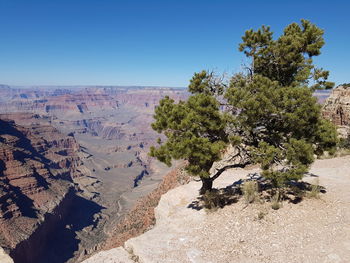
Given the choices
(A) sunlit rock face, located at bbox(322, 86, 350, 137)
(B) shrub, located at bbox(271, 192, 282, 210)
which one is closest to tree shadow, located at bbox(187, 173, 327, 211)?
(B) shrub, located at bbox(271, 192, 282, 210)

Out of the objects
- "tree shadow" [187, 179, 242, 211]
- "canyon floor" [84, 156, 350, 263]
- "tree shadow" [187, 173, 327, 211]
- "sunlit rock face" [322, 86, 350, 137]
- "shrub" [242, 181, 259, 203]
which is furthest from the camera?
"sunlit rock face" [322, 86, 350, 137]

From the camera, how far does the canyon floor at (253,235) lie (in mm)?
9836

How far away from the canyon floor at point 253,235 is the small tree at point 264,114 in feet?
6.31

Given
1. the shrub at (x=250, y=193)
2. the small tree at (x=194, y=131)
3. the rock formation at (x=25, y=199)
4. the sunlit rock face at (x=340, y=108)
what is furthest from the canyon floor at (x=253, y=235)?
the rock formation at (x=25, y=199)

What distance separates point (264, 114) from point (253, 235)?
525cm

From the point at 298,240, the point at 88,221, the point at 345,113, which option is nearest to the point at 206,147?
the point at 298,240

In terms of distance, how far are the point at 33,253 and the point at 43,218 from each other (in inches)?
547

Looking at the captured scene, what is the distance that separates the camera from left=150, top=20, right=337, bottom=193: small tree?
11.5 metres

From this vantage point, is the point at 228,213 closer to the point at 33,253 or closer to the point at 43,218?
the point at 33,253

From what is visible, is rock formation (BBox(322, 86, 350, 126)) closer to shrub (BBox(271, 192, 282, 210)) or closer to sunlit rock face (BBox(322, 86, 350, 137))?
sunlit rock face (BBox(322, 86, 350, 137))

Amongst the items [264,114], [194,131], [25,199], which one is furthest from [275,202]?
[25,199]

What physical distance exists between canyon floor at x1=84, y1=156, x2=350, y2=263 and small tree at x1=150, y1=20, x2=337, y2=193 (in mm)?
1924

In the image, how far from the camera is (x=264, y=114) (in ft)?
38.2

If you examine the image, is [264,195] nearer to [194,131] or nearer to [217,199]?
[217,199]
